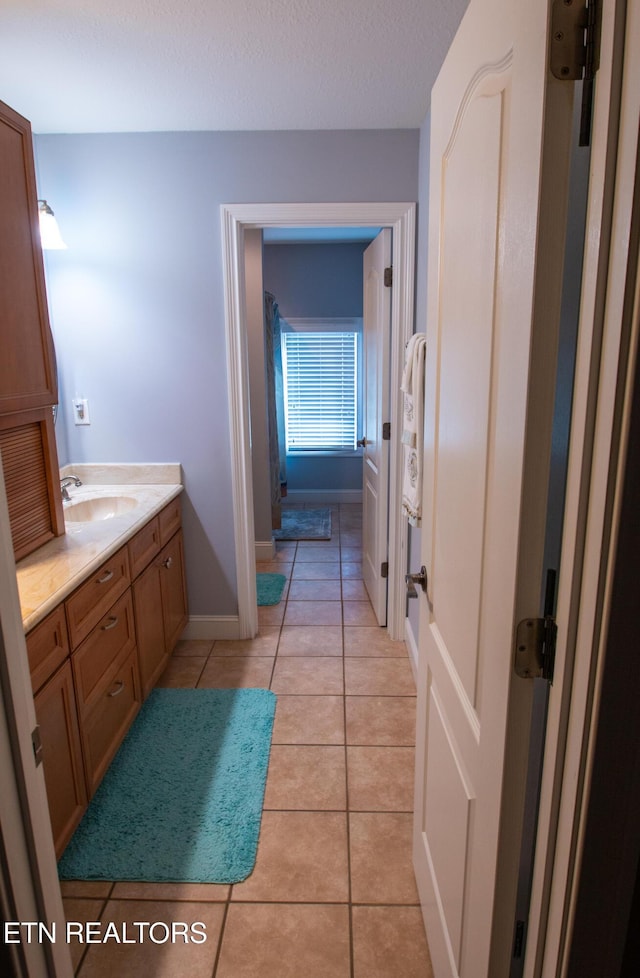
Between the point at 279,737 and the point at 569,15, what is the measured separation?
2.37 m

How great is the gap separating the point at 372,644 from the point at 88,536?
1.66 meters

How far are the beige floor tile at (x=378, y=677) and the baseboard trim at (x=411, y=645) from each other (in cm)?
3

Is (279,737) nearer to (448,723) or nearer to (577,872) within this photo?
(448,723)

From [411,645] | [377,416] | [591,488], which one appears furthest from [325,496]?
[591,488]

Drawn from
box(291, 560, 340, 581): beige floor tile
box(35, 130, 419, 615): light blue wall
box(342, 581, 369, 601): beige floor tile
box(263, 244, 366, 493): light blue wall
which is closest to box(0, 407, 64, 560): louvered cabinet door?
box(35, 130, 419, 615): light blue wall

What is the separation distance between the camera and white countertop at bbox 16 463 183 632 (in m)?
1.67

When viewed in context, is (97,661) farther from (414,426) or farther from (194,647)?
(414,426)

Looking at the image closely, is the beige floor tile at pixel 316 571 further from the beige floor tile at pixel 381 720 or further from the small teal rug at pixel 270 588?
the beige floor tile at pixel 381 720

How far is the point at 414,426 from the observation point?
214 cm

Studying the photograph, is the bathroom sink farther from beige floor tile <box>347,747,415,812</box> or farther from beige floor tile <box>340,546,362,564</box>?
beige floor tile <box>340,546,362,564</box>

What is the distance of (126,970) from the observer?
1.50 metres

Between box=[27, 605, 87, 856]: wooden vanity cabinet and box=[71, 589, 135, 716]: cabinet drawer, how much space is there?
6 centimetres

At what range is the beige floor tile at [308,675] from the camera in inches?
108

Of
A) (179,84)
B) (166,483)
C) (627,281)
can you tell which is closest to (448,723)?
(627,281)
